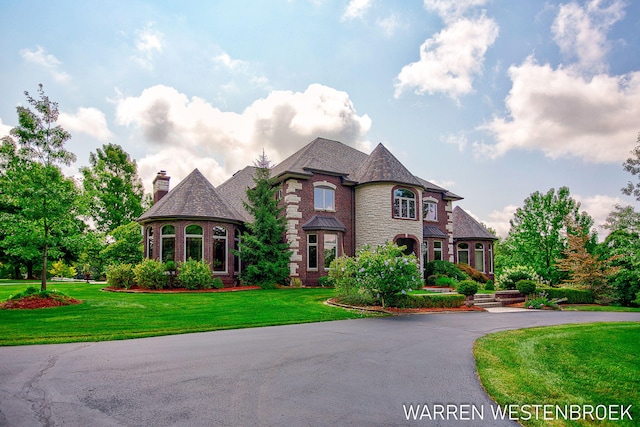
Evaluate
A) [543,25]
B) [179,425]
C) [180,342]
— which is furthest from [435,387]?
[543,25]

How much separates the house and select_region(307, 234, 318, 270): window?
0.06 meters

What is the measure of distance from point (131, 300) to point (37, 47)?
915cm

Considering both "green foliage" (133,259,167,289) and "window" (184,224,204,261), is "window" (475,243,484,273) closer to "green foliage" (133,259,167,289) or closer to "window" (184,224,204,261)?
"window" (184,224,204,261)

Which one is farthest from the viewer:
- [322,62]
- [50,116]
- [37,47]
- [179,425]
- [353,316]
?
[322,62]

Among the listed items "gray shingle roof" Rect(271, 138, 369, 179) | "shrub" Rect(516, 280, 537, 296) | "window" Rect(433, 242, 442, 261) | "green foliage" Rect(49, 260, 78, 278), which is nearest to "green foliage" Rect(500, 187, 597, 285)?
"window" Rect(433, 242, 442, 261)

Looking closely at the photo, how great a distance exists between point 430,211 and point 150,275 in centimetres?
1832

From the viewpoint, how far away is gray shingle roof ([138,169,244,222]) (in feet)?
70.0

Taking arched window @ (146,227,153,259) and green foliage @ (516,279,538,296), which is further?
arched window @ (146,227,153,259)

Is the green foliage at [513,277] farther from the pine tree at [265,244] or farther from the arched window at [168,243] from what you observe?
the arched window at [168,243]


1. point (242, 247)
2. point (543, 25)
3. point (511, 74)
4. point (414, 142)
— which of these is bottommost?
point (242, 247)

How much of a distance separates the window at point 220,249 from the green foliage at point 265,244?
1206 millimetres

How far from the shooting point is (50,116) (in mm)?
14828

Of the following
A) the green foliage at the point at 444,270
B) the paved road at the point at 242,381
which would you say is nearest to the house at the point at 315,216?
the green foliage at the point at 444,270

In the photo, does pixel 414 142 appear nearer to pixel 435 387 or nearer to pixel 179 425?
pixel 435 387
